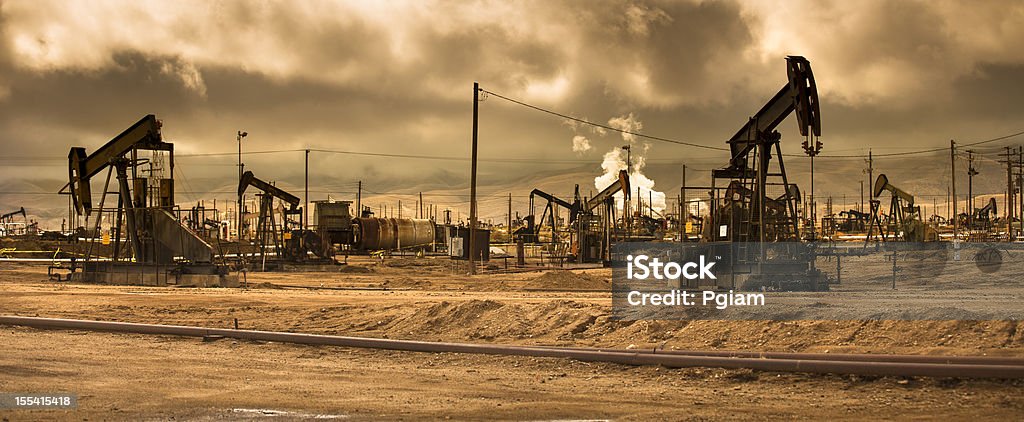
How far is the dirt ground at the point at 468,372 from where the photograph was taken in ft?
28.5

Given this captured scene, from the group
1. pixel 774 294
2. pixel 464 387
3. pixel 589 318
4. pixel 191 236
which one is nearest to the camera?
pixel 464 387

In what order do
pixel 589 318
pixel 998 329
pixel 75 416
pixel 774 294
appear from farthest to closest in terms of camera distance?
pixel 774 294
pixel 589 318
pixel 998 329
pixel 75 416

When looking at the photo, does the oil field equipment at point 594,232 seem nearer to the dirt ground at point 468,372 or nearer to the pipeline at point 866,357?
the dirt ground at point 468,372

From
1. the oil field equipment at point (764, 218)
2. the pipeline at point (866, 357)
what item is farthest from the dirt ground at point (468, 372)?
the oil field equipment at point (764, 218)

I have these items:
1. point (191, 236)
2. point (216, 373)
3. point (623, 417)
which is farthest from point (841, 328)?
point (191, 236)

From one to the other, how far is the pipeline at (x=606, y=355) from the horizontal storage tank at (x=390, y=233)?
34141mm

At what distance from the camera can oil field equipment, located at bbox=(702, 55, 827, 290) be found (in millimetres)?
19484

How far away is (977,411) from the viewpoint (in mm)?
8484

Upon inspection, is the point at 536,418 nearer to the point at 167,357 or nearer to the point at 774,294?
the point at 167,357

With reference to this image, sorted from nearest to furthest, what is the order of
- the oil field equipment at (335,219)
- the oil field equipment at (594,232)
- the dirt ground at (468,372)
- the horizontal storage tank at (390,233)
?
the dirt ground at (468,372), the oil field equipment at (594,232), the oil field equipment at (335,219), the horizontal storage tank at (390,233)

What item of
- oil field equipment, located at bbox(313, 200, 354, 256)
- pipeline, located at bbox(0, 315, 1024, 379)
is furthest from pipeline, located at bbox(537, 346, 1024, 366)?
oil field equipment, located at bbox(313, 200, 354, 256)

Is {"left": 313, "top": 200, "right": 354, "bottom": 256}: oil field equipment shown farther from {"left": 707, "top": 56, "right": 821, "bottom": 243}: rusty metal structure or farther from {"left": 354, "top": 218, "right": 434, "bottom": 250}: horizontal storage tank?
{"left": 707, "top": 56, "right": 821, "bottom": 243}: rusty metal structure

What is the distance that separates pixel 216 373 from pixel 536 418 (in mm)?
4310

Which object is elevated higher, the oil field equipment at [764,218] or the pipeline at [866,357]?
the oil field equipment at [764,218]
